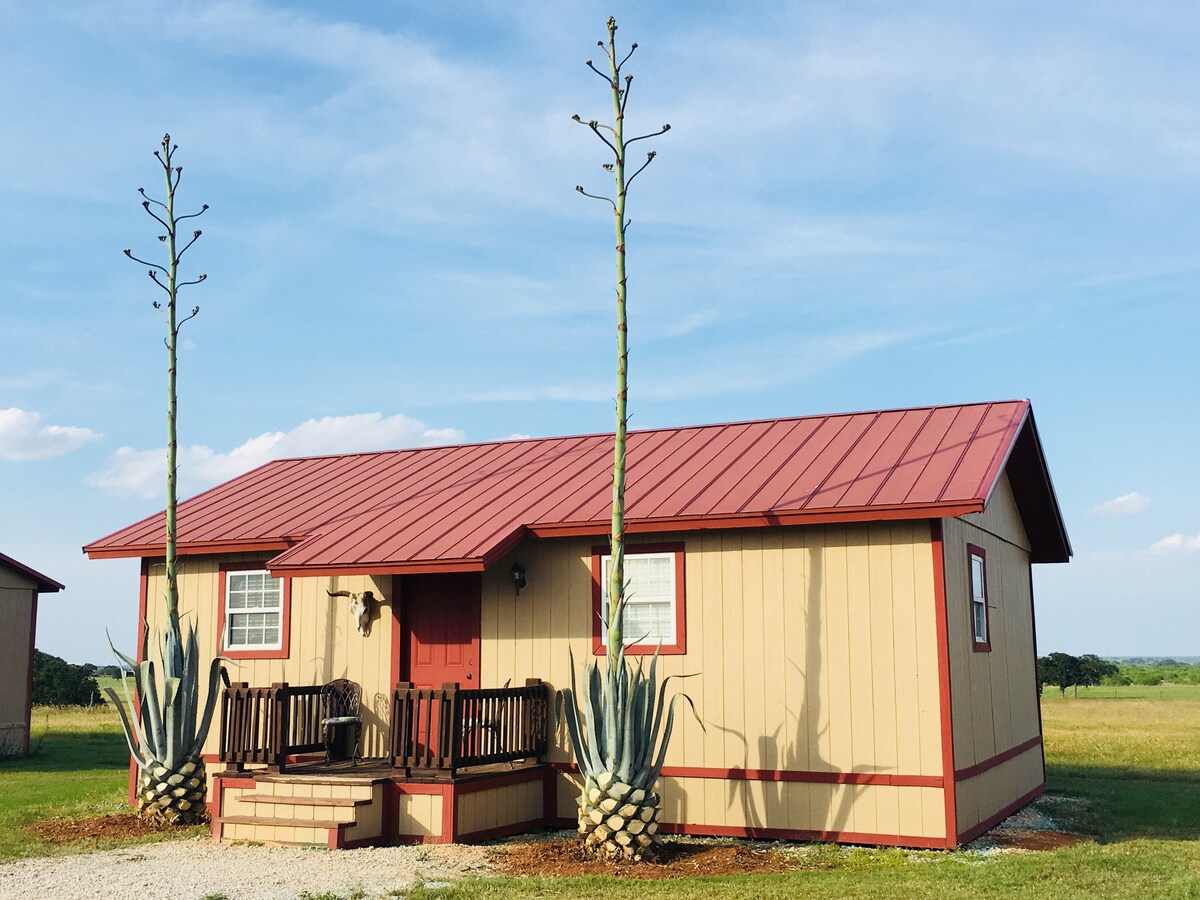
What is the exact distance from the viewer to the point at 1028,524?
684 inches

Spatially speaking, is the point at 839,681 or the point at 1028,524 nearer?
the point at 839,681

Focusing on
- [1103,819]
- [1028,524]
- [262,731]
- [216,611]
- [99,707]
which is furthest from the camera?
[99,707]

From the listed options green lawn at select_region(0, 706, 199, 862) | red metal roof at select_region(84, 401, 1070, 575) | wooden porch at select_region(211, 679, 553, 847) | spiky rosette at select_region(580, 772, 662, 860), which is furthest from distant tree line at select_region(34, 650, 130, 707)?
spiky rosette at select_region(580, 772, 662, 860)

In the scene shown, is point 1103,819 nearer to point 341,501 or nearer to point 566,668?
point 566,668

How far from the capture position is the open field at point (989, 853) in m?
9.44

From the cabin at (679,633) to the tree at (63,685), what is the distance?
25.5 metres

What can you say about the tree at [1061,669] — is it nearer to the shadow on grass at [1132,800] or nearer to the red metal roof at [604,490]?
the shadow on grass at [1132,800]

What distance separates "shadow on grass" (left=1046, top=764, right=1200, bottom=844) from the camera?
13109 mm

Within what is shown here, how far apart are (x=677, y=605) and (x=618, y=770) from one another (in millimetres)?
2383

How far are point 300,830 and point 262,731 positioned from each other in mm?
1478

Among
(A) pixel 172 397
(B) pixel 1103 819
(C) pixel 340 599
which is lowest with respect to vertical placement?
(B) pixel 1103 819

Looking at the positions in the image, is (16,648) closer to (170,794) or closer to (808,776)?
(170,794)

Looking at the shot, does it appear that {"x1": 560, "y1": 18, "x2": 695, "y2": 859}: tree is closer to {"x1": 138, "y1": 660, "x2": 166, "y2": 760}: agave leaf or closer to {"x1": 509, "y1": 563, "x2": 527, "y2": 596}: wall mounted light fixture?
{"x1": 509, "y1": 563, "x2": 527, "y2": 596}: wall mounted light fixture

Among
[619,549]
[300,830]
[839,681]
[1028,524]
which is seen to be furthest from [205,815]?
[1028,524]
